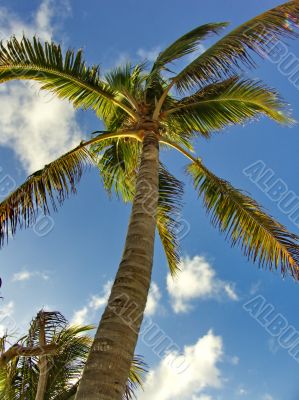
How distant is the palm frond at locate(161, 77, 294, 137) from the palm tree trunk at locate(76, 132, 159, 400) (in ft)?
9.74

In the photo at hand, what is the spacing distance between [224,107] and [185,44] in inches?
56.4

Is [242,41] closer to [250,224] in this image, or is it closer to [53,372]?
[250,224]

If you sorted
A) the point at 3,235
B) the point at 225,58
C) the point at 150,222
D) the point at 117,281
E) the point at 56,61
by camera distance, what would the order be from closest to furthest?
1. the point at 117,281
2. the point at 150,222
3. the point at 3,235
4. the point at 225,58
5. the point at 56,61

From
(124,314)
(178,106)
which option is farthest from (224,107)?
(124,314)

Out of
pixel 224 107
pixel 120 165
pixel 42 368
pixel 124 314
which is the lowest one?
pixel 124 314

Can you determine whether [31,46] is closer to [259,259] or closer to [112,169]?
[112,169]

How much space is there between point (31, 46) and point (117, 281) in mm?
4630

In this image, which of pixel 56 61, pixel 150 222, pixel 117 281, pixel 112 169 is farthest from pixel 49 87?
pixel 117 281

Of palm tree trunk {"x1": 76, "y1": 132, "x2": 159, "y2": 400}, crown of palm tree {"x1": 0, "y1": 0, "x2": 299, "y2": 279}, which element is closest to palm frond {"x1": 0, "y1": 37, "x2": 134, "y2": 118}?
crown of palm tree {"x1": 0, "y1": 0, "x2": 299, "y2": 279}

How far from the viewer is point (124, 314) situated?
371 centimetres

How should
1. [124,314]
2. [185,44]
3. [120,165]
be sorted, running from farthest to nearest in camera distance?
[120,165] → [185,44] → [124,314]

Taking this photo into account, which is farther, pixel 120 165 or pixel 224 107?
pixel 120 165

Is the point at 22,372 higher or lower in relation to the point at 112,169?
lower

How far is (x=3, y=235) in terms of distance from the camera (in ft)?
19.9
